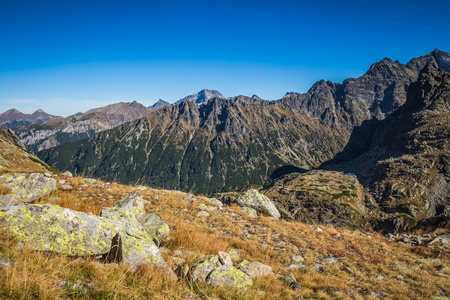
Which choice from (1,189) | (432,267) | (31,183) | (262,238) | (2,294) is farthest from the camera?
(262,238)

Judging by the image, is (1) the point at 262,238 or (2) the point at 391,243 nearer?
(1) the point at 262,238

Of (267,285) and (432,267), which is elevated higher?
(267,285)

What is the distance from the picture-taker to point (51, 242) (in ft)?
18.2

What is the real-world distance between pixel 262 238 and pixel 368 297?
624 centimetres

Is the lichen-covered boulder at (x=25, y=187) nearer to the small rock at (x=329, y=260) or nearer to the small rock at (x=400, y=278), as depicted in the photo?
the small rock at (x=329, y=260)

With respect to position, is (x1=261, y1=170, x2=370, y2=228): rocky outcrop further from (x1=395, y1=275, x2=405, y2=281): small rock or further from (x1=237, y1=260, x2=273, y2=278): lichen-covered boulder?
(x1=237, y1=260, x2=273, y2=278): lichen-covered boulder

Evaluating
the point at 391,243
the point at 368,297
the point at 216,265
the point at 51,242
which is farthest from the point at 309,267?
the point at 391,243

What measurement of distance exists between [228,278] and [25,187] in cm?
1177

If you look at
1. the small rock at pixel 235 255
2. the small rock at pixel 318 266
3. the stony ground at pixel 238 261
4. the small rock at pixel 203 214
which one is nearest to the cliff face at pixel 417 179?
the stony ground at pixel 238 261

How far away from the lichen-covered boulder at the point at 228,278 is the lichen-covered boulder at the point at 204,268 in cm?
20

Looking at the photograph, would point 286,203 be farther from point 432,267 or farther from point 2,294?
point 2,294

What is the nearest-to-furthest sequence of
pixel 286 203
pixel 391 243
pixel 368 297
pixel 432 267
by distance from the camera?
1. pixel 368 297
2. pixel 432 267
3. pixel 391 243
4. pixel 286 203

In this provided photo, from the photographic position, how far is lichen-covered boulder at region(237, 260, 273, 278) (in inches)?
311

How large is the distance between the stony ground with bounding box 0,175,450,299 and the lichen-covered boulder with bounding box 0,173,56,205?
1.79 feet
